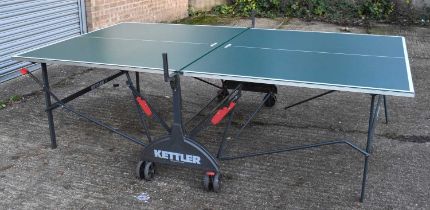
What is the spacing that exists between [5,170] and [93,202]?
1.01 metres

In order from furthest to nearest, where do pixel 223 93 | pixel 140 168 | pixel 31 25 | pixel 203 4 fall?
pixel 203 4 < pixel 31 25 < pixel 223 93 < pixel 140 168

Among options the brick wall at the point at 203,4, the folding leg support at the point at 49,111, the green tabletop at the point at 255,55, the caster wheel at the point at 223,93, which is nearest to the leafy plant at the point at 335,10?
the brick wall at the point at 203,4

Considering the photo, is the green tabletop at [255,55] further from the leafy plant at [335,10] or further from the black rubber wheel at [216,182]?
the leafy plant at [335,10]

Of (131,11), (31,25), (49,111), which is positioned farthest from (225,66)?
(131,11)

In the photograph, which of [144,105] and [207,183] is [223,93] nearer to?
[144,105]

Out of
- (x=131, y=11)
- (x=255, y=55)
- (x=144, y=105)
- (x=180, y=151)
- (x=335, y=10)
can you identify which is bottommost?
(x=335, y=10)

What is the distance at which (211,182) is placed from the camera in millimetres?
3752

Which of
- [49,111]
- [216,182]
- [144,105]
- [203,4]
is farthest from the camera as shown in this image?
[203,4]

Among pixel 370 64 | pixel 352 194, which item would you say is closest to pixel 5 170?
pixel 352 194

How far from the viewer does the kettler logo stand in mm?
3729

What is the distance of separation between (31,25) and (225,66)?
13.8ft

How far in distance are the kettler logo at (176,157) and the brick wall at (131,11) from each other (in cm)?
485

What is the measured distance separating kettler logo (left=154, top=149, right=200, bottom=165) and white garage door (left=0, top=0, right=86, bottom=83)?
360cm

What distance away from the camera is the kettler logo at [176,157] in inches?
147
